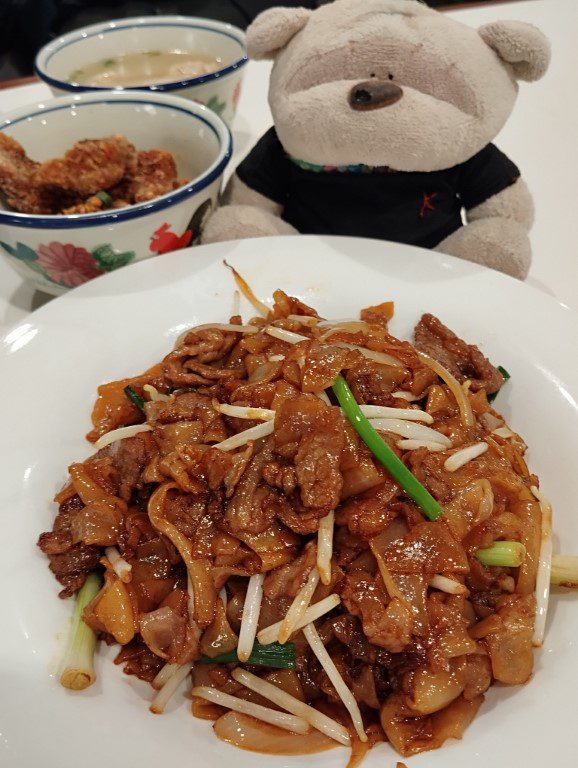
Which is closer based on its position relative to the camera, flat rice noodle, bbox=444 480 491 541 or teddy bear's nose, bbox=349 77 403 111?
flat rice noodle, bbox=444 480 491 541

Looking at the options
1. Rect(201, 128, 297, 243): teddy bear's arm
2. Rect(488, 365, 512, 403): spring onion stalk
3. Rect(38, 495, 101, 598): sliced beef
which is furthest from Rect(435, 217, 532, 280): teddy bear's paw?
Answer: Rect(38, 495, 101, 598): sliced beef

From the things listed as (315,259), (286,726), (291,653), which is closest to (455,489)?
(291,653)

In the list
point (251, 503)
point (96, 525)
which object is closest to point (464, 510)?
point (251, 503)

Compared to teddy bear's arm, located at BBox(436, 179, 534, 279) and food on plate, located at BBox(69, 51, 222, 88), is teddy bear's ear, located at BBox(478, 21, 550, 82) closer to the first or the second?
teddy bear's arm, located at BBox(436, 179, 534, 279)

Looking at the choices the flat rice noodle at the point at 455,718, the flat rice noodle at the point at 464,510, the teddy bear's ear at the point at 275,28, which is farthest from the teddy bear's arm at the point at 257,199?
the flat rice noodle at the point at 455,718

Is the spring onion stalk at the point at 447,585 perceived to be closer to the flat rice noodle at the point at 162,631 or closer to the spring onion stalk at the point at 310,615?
the spring onion stalk at the point at 310,615
